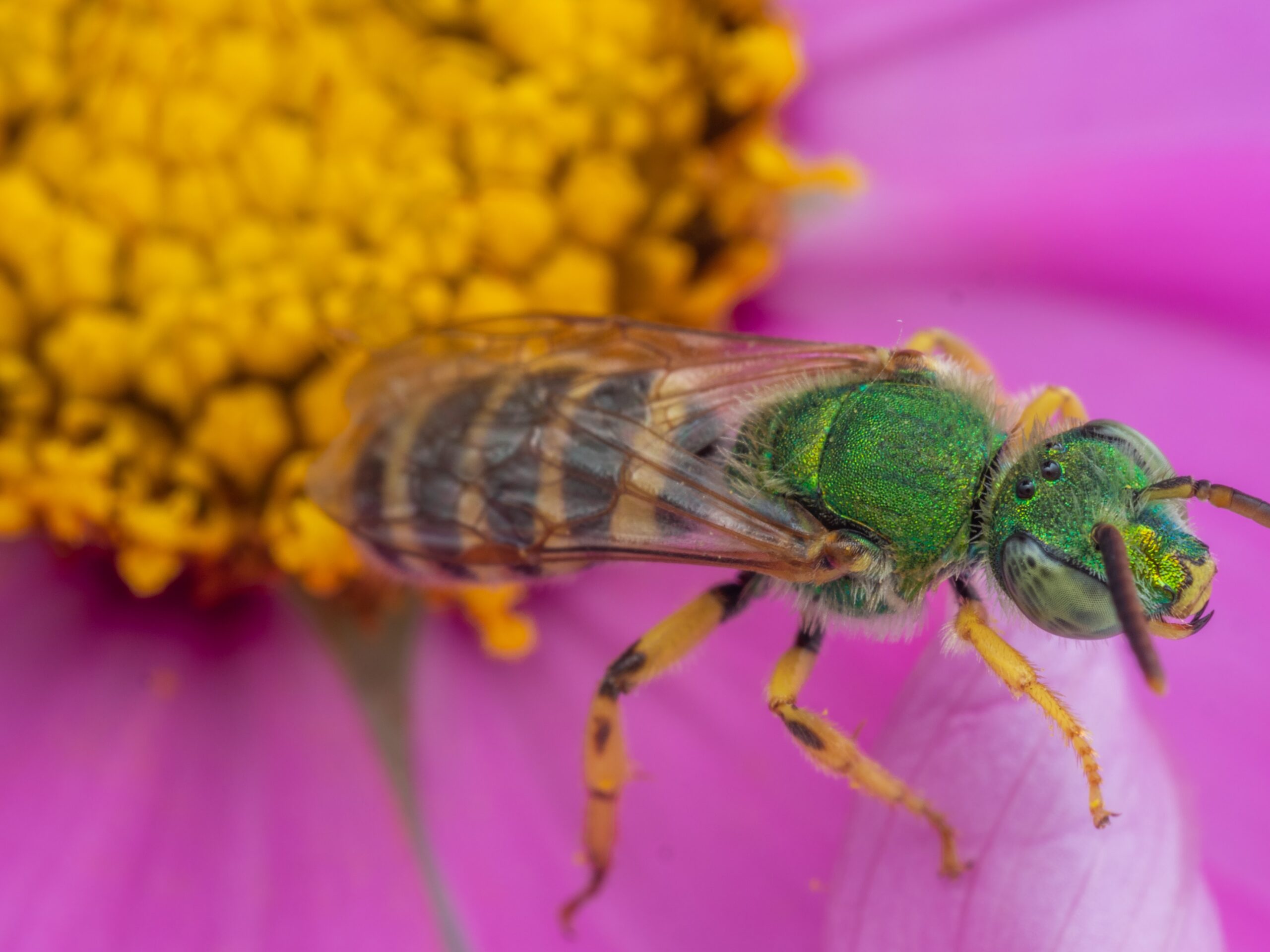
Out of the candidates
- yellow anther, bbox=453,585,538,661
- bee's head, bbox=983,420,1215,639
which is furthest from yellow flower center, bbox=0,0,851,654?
bee's head, bbox=983,420,1215,639

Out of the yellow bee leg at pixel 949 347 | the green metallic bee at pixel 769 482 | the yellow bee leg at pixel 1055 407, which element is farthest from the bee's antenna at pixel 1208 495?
the yellow bee leg at pixel 949 347

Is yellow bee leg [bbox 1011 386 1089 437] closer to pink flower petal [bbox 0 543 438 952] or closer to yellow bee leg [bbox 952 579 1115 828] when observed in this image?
yellow bee leg [bbox 952 579 1115 828]

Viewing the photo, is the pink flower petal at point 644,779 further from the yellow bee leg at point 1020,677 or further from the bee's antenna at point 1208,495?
the bee's antenna at point 1208,495

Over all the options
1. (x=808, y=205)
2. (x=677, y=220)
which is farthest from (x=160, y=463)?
(x=808, y=205)

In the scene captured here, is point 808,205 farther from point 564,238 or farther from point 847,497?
point 847,497

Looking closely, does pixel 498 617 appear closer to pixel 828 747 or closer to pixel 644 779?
pixel 644 779
